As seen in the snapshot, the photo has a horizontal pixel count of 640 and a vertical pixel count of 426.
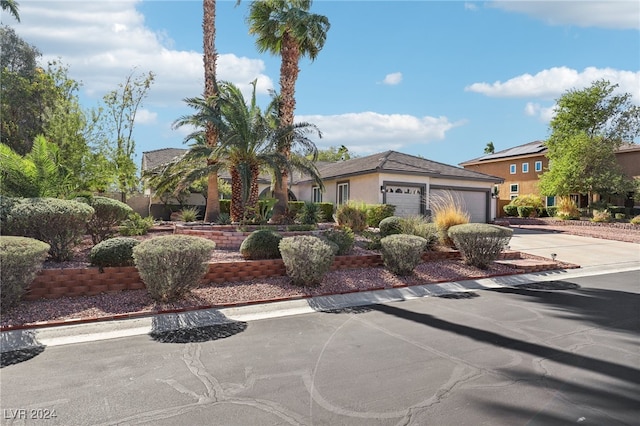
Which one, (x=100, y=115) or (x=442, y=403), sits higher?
(x=100, y=115)

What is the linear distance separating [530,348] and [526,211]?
29.5 metres

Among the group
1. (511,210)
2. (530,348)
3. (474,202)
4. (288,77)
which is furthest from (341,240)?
(511,210)

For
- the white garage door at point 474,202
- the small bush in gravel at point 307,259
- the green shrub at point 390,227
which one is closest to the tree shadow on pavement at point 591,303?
the small bush in gravel at point 307,259

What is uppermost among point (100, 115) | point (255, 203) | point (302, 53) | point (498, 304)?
point (302, 53)

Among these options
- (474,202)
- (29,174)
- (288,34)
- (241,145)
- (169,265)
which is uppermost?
(288,34)

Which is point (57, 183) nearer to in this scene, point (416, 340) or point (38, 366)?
point (38, 366)

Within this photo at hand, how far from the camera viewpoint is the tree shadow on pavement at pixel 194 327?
18.0 feet

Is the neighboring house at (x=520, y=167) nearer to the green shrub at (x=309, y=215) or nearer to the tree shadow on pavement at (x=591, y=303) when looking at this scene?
the green shrub at (x=309, y=215)

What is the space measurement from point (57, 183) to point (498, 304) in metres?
11.0

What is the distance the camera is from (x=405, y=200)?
22094 millimetres

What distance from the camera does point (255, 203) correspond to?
14.7 meters

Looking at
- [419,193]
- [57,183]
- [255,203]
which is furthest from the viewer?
[419,193]

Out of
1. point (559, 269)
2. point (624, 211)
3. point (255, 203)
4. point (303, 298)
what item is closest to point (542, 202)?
point (624, 211)

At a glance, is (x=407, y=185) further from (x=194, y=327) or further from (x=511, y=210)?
(x=194, y=327)
